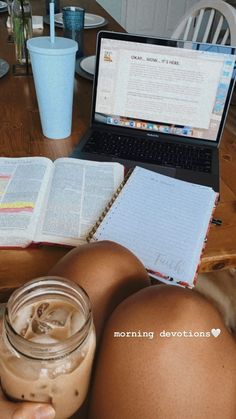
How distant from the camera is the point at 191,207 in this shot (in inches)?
27.3

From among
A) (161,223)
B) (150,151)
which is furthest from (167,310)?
(150,151)

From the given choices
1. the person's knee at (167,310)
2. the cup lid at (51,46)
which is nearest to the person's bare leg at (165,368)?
the person's knee at (167,310)

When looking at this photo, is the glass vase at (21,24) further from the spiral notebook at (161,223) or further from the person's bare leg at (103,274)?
the person's bare leg at (103,274)

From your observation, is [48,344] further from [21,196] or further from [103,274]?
[21,196]

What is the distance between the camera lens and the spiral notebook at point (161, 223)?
59 centimetres

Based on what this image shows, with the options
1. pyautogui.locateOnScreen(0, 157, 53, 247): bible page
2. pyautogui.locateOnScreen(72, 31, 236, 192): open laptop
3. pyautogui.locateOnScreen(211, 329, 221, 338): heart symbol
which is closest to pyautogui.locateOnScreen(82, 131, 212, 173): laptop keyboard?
pyautogui.locateOnScreen(72, 31, 236, 192): open laptop

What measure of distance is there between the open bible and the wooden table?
3 centimetres

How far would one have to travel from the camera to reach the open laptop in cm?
84

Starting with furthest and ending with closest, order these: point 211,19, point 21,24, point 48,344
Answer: point 211,19 < point 21,24 < point 48,344

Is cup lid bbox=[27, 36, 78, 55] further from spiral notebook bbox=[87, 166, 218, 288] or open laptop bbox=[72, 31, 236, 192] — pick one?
spiral notebook bbox=[87, 166, 218, 288]

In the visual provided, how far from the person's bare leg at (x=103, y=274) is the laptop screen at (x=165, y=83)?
502mm

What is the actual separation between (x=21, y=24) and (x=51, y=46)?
0.48 metres

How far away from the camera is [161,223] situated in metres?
0.65

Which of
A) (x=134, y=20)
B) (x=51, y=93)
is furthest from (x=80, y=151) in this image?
(x=134, y=20)
